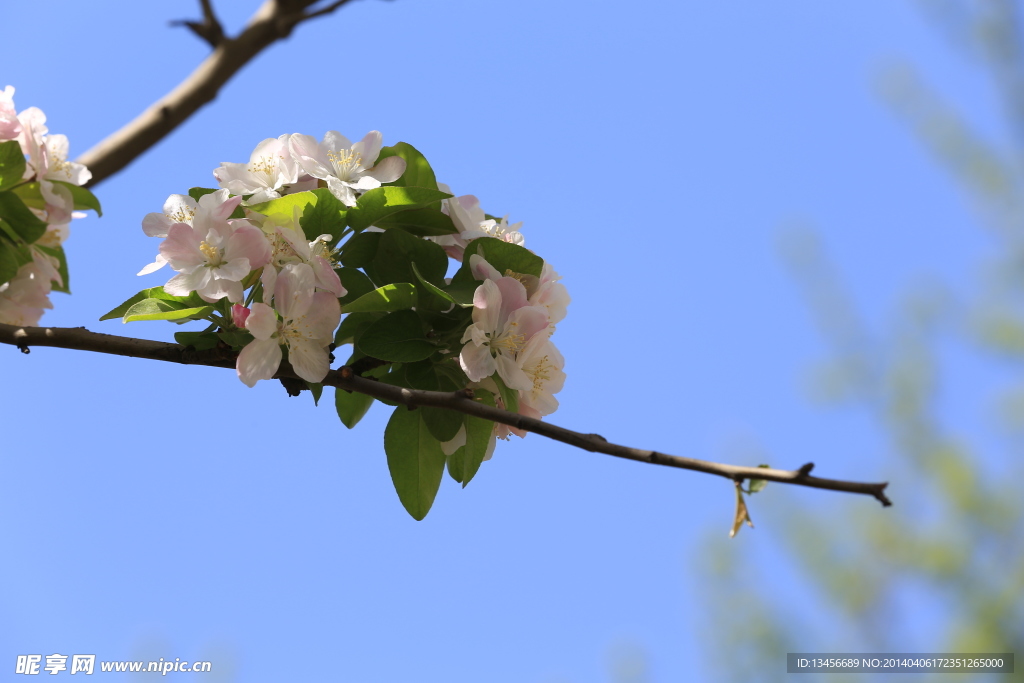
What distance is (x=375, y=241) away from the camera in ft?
2.63

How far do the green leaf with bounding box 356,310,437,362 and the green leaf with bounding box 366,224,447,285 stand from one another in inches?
1.8

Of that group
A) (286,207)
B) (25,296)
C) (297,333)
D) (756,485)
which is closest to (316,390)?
(297,333)

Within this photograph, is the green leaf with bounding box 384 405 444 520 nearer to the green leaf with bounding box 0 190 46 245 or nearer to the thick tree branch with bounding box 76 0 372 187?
the green leaf with bounding box 0 190 46 245

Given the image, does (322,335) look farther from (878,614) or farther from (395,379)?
(878,614)

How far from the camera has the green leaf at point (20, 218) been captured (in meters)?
0.93

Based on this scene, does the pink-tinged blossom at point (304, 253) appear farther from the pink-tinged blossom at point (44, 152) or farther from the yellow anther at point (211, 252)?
the pink-tinged blossom at point (44, 152)

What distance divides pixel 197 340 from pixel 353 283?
0.16 m

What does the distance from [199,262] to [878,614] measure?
5659 millimetres

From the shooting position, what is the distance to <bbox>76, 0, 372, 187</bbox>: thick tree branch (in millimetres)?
1147

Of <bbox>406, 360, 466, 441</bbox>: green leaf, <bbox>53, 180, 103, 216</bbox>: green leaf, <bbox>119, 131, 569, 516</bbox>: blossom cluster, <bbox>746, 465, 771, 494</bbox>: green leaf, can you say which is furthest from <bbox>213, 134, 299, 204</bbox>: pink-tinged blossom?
<bbox>746, 465, 771, 494</bbox>: green leaf

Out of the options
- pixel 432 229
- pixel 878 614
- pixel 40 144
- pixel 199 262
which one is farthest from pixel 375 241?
pixel 878 614

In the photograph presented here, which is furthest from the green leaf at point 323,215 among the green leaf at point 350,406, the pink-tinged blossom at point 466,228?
the green leaf at point 350,406

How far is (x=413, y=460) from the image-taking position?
32.3 inches

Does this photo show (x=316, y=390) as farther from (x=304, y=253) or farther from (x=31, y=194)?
(x=31, y=194)
